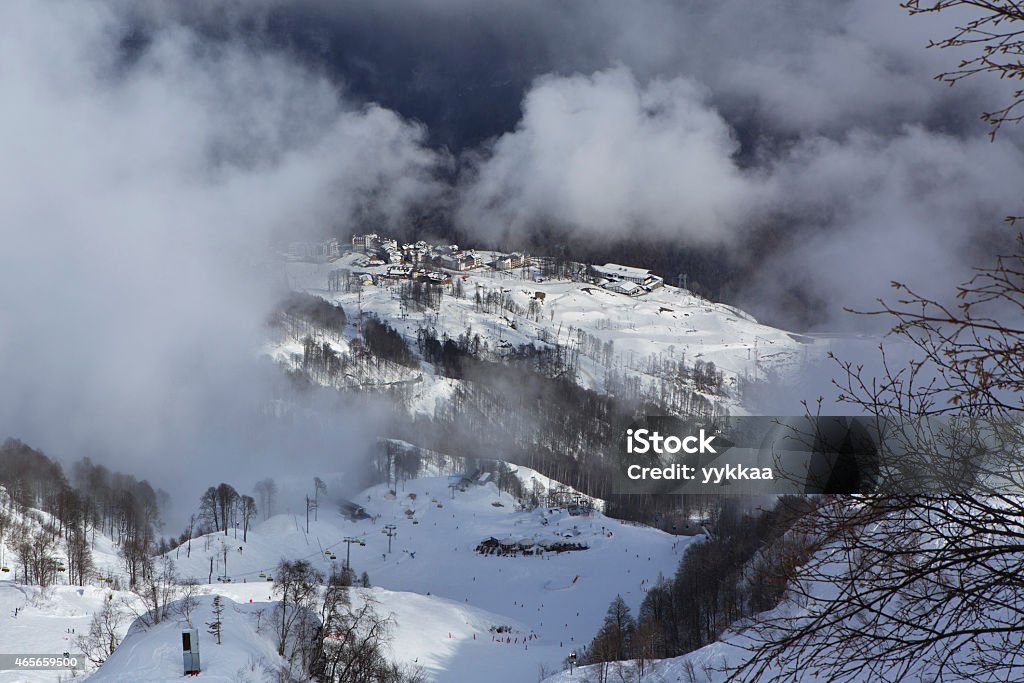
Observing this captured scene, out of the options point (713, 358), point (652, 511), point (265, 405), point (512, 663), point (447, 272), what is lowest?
point (512, 663)

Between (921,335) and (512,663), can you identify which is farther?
(512,663)

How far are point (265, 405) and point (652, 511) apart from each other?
167 ft

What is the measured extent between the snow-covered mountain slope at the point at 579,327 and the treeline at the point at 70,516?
3907cm

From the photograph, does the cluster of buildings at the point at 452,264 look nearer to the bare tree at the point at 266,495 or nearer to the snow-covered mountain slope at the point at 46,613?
the bare tree at the point at 266,495

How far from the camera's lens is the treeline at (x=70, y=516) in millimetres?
42906

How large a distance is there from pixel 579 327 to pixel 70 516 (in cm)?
10476

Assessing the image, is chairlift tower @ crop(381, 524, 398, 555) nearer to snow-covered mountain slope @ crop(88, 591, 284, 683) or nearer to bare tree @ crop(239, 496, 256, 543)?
bare tree @ crop(239, 496, 256, 543)

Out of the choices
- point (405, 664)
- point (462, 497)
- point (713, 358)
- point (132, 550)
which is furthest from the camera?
point (713, 358)

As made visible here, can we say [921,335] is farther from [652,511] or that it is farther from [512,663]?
[652,511]

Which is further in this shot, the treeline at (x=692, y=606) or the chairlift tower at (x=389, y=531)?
the chairlift tower at (x=389, y=531)

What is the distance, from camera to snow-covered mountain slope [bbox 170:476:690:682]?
1646 inches

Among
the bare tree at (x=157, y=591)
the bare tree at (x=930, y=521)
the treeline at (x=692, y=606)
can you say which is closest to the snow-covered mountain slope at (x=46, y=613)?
the bare tree at (x=157, y=591)

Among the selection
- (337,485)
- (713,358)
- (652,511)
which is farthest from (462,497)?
(713,358)

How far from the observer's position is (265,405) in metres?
100
